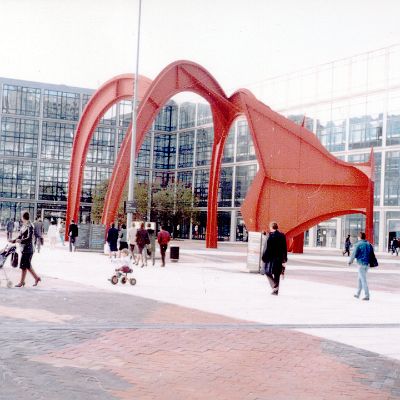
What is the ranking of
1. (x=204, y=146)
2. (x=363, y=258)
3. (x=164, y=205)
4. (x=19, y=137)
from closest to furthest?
(x=363, y=258) → (x=164, y=205) → (x=204, y=146) → (x=19, y=137)

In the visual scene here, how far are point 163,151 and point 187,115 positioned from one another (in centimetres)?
657

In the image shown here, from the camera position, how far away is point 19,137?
→ 74062mm

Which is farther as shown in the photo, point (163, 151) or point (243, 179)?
point (163, 151)

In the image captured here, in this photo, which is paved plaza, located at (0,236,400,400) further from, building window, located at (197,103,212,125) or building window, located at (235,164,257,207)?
building window, located at (197,103,212,125)

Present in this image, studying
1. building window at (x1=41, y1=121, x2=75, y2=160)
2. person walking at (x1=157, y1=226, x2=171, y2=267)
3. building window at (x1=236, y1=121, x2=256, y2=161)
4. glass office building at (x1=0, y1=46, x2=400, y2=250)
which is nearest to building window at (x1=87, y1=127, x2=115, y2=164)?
glass office building at (x1=0, y1=46, x2=400, y2=250)

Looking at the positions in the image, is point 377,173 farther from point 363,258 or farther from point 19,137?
point 19,137

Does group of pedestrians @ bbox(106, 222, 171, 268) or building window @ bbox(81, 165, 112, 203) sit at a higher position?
building window @ bbox(81, 165, 112, 203)

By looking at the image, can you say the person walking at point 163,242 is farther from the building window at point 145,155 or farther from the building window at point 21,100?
the building window at point 145,155

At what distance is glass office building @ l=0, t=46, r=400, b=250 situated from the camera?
172 feet

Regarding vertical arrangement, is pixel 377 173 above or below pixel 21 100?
below

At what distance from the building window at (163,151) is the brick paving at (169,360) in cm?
6985

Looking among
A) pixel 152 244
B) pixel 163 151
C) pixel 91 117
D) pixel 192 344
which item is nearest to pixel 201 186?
pixel 163 151

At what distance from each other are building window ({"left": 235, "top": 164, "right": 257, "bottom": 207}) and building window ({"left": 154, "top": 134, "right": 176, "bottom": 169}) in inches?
572

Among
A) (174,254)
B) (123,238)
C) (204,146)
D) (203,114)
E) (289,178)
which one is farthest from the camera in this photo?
(203,114)
